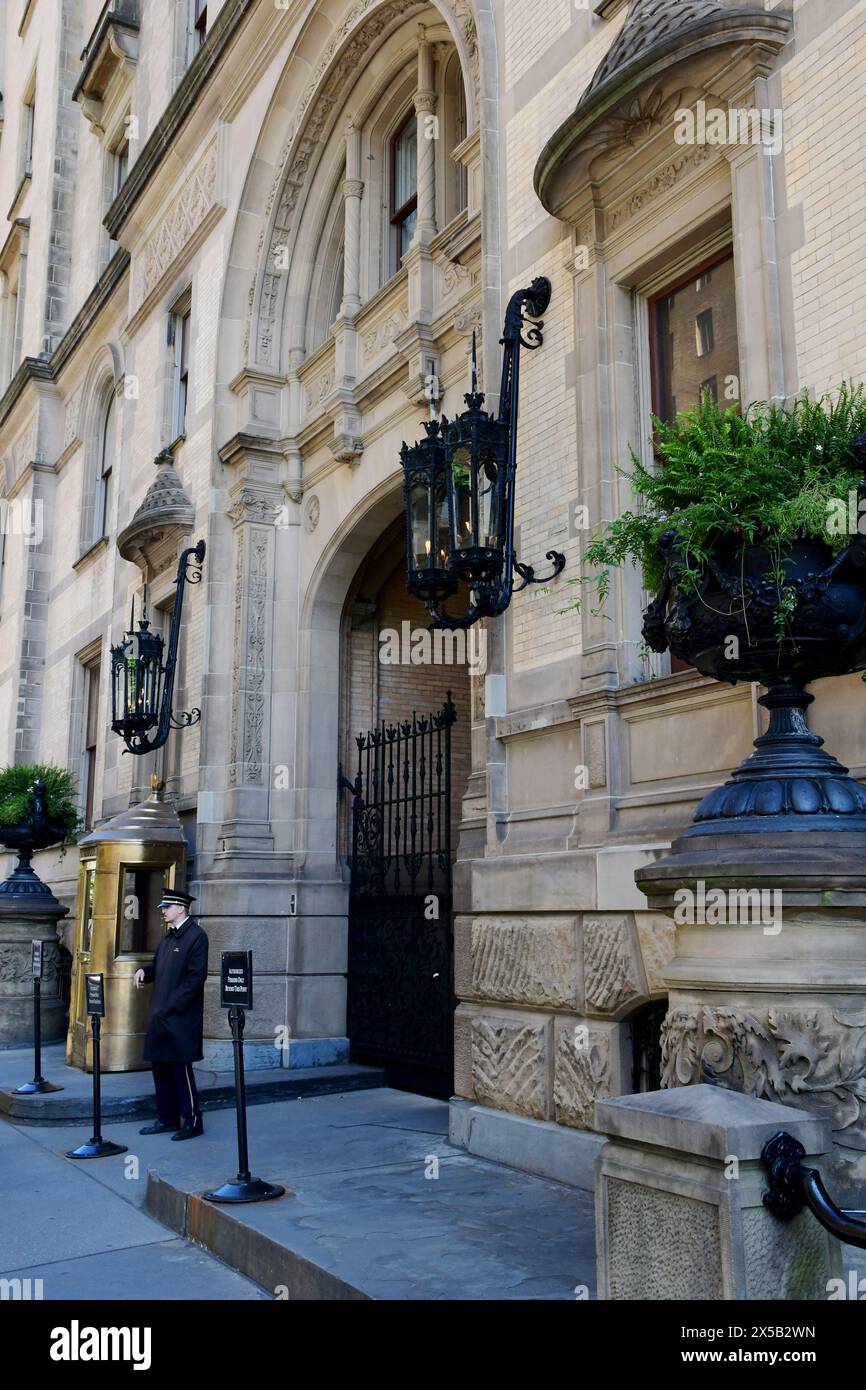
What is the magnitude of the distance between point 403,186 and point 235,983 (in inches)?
369

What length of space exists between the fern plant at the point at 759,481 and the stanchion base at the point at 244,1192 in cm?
438

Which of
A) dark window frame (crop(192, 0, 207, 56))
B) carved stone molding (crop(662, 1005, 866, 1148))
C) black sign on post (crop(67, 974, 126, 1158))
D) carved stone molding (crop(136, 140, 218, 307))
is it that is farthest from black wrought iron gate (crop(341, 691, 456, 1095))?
dark window frame (crop(192, 0, 207, 56))

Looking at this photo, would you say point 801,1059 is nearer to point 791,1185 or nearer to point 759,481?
point 791,1185

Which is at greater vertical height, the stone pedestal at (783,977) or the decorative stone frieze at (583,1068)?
the stone pedestal at (783,977)

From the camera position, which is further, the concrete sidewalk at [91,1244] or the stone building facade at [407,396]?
the stone building facade at [407,396]

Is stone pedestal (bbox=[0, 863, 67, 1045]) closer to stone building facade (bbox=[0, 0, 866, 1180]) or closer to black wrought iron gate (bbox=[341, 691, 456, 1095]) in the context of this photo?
stone building facade (bbox=[0, 0, 866, 1180])

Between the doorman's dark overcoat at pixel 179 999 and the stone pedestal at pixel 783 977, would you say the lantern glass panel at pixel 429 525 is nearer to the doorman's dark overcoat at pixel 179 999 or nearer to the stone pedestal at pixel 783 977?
→ the doorman's dark overcoat at pixel 179 999

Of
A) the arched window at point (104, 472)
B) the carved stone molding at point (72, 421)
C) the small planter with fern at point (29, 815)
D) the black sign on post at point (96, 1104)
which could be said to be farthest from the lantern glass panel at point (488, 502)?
the carved stone molding at point (72, 421)

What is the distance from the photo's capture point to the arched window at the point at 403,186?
12805mm

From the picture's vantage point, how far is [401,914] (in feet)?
38.2

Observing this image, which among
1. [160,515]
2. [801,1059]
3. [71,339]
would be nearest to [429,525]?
[801,1059]
